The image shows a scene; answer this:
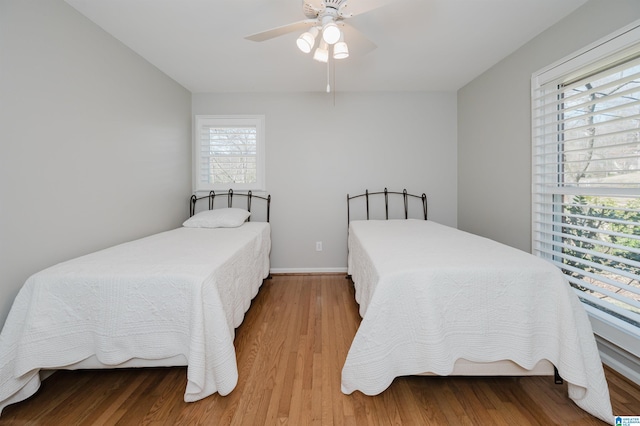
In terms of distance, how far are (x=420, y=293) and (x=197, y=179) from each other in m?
3.05

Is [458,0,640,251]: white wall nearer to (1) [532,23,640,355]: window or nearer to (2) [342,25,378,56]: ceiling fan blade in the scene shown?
(1) [532,23,640,355]: window

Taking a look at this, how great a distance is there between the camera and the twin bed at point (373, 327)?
1.26 m

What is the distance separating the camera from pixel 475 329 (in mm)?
1310

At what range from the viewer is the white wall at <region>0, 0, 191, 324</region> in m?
1.44

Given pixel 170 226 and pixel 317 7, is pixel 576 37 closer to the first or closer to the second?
pixel 317 7

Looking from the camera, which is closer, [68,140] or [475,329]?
[475,329]

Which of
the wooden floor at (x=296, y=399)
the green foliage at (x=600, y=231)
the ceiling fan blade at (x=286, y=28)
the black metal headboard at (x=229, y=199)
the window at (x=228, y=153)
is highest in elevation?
the ceiling fan blade at (x=286, y=28)

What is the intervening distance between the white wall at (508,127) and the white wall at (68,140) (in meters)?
3.39

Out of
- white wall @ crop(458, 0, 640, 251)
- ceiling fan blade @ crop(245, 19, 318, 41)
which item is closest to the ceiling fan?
ceiling fan blade @ crop(245, 19, 318, 41)

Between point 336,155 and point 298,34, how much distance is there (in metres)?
1.50

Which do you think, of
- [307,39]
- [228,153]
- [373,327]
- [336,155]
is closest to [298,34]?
[307,39]

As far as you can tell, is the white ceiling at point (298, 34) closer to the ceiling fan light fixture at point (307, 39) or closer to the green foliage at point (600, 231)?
the ceiling fan light fixture at point (307, 39)

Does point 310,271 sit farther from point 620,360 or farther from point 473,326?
point 620,360

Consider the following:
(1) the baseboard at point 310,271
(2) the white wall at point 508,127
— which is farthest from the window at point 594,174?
(1) the baseboard at point 310,271
